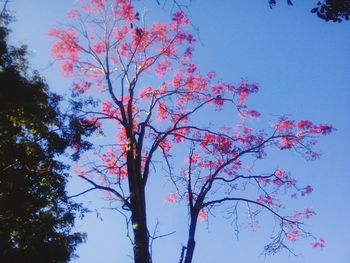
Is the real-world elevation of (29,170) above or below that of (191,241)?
above

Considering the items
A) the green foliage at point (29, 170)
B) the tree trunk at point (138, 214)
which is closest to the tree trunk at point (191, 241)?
the tree trunk at point (138, 214)

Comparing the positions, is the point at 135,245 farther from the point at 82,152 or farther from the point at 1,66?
the point at 1,66

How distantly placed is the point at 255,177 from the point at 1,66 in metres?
7.52

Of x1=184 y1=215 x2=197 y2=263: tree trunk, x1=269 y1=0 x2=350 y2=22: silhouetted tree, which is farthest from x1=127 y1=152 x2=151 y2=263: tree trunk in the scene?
x1=269 y1=0 x2=350 y2=22: silhouetted tree

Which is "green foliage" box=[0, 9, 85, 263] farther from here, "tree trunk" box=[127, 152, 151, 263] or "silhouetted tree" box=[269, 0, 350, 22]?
"silhouetted tree" box=[269, 0, 350, 22]

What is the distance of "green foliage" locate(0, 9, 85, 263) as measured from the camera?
9180 millimetres

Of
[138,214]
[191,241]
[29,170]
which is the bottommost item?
[191,241]

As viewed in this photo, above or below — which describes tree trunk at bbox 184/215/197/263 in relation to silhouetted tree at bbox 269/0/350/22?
below

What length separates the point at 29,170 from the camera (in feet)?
31.2

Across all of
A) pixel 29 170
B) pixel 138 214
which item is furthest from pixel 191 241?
pixel 29 170

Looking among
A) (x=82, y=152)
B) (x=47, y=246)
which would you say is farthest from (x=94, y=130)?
(x=47, y=246)

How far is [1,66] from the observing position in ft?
30.9

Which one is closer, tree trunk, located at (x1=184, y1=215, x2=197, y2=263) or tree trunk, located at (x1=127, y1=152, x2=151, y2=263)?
tree trunk, located at (x1=127, y1=152, x2=151, y2=263)

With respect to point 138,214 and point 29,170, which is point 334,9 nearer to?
point 138,214
